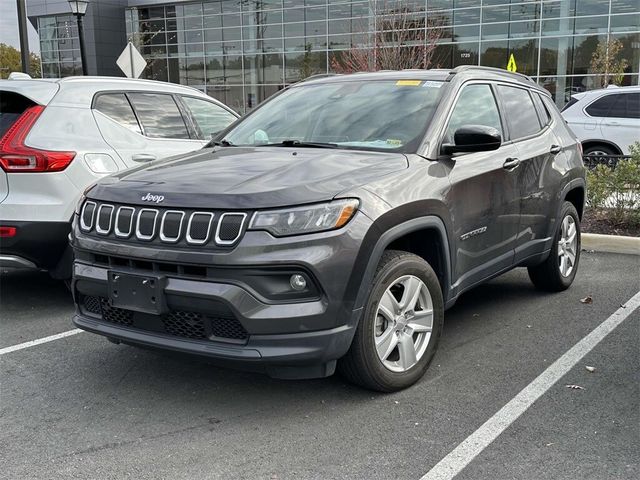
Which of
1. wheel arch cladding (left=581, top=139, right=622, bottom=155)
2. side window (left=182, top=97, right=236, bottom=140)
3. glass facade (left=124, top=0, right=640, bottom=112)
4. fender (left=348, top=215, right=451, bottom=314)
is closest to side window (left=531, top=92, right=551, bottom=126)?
fender (left=348, top=215, right=451, bottom=314)

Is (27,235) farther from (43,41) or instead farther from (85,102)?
(43,41)

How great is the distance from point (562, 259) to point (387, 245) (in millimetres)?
2810

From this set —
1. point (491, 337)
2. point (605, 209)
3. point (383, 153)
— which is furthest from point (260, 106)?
point (605, 209)

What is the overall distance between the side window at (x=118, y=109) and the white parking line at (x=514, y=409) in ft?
13.1

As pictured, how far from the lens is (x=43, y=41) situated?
44031 millimetres

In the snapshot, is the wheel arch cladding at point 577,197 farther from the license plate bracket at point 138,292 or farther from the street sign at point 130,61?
the street sign at point 130,61

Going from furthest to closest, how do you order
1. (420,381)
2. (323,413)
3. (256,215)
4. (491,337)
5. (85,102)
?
(85,102), (491,337), (420,381), (323,413), (256,215)

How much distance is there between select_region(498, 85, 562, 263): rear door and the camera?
4906 mm

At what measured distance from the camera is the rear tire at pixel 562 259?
18.2 ft

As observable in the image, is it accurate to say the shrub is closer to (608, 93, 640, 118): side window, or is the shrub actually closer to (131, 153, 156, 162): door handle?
(608, 93, 640, 118): side window

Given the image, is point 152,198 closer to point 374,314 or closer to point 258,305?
point 258,305

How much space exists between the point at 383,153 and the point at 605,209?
543cm

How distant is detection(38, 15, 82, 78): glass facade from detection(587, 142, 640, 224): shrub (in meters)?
40.1

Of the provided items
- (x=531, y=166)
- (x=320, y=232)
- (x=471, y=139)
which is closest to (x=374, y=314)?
(x=320, y=232)
